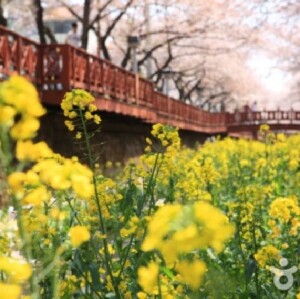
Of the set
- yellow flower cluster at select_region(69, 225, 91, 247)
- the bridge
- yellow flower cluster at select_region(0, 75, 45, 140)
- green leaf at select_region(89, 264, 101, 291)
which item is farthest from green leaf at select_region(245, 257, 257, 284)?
the bridge

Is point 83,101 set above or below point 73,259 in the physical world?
above

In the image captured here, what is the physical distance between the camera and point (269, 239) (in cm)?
422

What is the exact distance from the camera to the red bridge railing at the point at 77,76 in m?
10.1

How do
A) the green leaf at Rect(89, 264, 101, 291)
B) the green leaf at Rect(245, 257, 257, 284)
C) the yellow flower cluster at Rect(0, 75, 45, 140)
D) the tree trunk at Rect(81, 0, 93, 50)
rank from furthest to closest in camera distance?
the tree trunk at Rect(81, 0, 93, 50), the green leaf at Rect(245, 257, 257, 284), the green leaf at Rect(89, 264, 101, 291), the yellow flower cluster at Rect(0, 75, 45, 140)

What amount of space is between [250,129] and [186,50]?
8628 mm

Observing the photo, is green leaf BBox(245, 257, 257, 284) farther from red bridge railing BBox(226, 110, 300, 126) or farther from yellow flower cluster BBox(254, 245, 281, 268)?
red bridge railing BBox(226, 110, 300, 126)

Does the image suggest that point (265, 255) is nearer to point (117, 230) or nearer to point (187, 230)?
point (117, 230)

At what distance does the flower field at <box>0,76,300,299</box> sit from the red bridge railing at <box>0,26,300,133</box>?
14.5 feet

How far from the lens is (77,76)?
11984mm

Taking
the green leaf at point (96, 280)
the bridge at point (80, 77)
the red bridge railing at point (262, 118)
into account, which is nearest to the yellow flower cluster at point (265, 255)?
the green leaf at point (96, 280)

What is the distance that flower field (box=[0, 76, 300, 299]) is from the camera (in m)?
1.00

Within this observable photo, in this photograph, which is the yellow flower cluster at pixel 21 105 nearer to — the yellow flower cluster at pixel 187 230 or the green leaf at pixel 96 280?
the yellow flower cluster at pixel 187 230

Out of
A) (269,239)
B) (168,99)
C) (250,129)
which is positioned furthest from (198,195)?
(250,129)

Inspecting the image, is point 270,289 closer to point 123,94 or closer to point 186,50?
point 123,94
